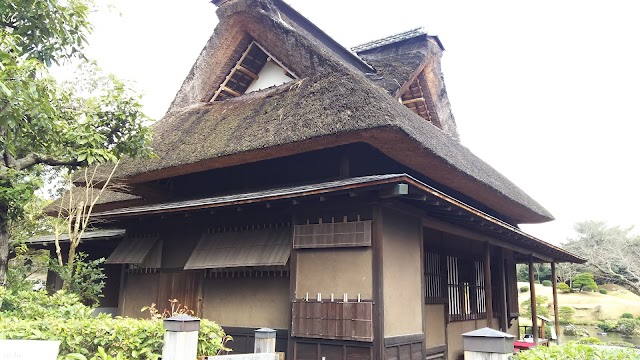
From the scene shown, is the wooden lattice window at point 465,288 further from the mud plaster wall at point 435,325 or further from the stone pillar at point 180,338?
the stone pillar at point 180,338

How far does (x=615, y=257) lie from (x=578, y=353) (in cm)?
3315

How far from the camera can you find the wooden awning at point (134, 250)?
8.83m

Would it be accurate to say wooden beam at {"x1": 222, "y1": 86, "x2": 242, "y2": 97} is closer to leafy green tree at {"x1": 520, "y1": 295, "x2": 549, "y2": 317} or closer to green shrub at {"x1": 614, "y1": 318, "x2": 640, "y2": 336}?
green shrub at {"x1": 614, "y1": 318, "x2": 640, "y2": 336}

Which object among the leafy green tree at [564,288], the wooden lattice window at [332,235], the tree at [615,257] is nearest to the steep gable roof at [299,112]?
the wooden lattice window at [332,235]

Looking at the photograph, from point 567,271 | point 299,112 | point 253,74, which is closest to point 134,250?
point 299,112

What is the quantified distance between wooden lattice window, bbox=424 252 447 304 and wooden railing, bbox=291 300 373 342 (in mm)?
2318

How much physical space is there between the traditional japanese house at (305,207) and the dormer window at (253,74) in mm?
32

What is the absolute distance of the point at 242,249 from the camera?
297 inches

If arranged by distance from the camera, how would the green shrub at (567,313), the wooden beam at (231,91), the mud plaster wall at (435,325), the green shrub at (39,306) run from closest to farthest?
the green shrub at (39,306)
the mud plaster wall at (435,325)
the wooden beam at (231,91)
the green shrub at (567,313)

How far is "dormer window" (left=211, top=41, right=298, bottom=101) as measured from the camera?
32.2 feet

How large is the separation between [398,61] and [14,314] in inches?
336

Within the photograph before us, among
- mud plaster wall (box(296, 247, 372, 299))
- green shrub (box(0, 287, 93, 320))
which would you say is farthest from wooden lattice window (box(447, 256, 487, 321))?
green shrub (box(0, 287, 93, 320))

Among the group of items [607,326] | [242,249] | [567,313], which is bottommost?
[607,326]

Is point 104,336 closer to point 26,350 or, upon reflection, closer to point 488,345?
point 26,350
